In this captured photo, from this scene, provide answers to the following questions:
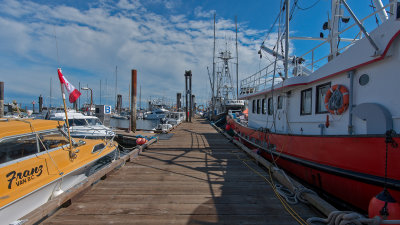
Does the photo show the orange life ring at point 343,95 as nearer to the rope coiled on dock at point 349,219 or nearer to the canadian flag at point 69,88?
the rope coiled on dock at point 349,219

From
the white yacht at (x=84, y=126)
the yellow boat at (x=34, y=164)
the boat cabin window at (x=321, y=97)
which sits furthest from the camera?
the white yacht at (x=84, y=126)

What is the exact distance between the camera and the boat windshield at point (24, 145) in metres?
3.57

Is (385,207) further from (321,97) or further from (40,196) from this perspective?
(40,196)

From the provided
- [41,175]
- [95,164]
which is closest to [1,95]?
[95,164]

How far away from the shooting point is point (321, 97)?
17.9ft

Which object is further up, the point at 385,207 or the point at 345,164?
the point at 345,164

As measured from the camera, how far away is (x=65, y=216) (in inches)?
120

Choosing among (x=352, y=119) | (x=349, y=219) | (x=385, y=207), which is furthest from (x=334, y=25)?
(x=349, y=219)

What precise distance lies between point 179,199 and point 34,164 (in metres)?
2.51

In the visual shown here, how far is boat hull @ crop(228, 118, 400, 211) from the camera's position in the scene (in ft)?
10.8

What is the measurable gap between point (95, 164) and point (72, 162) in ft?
3.23

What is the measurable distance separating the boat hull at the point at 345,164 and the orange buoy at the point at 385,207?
821mm

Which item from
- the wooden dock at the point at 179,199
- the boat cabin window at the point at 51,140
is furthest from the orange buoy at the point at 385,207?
the boat cabin window at the point at 51,140

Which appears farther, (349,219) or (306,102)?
(306,102)
